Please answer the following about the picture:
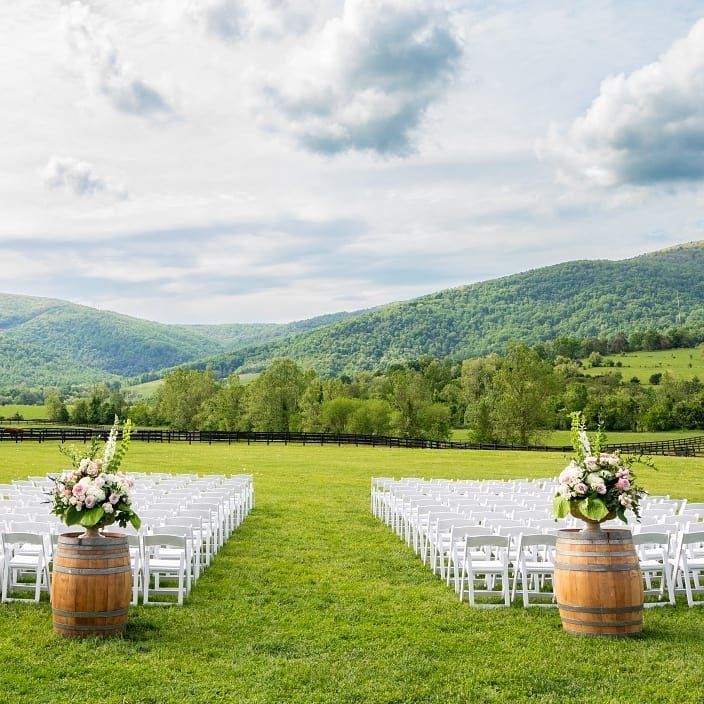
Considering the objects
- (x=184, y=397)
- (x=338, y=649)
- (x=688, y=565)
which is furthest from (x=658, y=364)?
(x=338, y=649)

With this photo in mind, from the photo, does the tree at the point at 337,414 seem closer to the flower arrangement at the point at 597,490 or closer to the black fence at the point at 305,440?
the black fence at the point at 305,440

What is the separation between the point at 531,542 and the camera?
30.5 feet

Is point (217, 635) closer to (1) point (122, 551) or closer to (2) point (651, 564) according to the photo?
(1) point (122, 551)

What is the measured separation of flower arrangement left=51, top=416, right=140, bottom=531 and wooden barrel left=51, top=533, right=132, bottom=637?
0.24m

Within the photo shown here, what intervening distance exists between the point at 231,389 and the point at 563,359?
49.9 meters

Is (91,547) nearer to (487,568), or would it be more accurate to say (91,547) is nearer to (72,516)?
(72,516)

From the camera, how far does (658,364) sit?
11106 centimetres

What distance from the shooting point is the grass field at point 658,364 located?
342 feet

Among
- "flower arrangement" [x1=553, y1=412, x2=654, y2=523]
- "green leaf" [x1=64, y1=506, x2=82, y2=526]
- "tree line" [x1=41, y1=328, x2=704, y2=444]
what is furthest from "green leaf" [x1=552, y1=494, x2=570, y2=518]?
"tree line" [x1=41, y1=328, x2=704, y2=444]

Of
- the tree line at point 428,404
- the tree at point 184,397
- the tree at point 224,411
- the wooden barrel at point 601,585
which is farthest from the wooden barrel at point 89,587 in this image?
the tree at point 184,397

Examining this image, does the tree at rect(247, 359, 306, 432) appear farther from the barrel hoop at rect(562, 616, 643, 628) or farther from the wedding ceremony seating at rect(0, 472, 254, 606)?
the barrel hoop at rect(562, 616, 643, 628)

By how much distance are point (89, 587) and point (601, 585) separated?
507 centimetres

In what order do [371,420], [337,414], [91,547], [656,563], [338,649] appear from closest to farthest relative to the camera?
[338,649]
[91,547]
[656,563]
[371,420]
[337,414]

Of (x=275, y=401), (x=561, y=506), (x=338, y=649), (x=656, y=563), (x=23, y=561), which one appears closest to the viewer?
(x=338, y=649)
